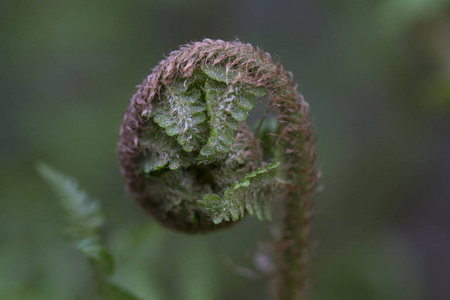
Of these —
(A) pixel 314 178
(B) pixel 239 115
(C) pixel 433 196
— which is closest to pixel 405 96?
(C) pixel 433 196

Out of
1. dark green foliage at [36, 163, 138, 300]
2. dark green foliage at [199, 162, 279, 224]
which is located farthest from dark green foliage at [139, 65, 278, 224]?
dark green foliage at [36, 163, 138, 300]

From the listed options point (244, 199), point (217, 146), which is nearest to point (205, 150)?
point (217, 146)

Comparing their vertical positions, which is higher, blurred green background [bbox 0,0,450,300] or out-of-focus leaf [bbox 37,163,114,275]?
blurred green background [bbox 0,0,450,300]

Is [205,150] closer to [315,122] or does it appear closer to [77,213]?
[77,213]

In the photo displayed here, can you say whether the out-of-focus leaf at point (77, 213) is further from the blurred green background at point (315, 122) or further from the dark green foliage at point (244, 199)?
the blurred green background at point (315, 122)

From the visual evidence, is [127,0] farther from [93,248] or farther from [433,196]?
[93,248]

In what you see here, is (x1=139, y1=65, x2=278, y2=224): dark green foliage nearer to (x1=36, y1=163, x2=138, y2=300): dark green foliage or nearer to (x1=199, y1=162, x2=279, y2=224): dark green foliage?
(x1=199, y1=162, x2=279, y2=224): dark green foliage

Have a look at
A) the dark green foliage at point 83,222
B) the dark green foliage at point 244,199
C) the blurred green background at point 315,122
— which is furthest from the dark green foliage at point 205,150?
the blurred green background at point 315,122
